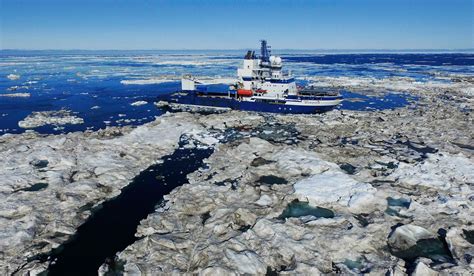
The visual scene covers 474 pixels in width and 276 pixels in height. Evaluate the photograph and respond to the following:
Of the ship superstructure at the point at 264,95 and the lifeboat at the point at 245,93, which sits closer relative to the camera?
the ship superstructure at the point at 264,95

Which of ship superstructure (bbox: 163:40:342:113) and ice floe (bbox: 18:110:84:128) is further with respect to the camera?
ship superstructure (bbox: 163:40:342:113)

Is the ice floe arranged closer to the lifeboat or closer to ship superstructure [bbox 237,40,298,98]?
the lifeboat

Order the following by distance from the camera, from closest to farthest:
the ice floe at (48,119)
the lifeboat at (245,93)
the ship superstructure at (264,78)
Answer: the ice floe at (48,119)
the lifeboat at (245,93)
the ship superstructure at (264,78)

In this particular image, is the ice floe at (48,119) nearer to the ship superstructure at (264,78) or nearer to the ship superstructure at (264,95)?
the ship superstructure at (264,95)

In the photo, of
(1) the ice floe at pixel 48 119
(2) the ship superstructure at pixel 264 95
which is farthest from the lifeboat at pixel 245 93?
(1) the ice floe at pixel 48 119

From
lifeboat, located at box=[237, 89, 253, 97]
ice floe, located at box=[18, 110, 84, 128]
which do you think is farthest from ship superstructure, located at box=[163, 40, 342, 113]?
ice floe, located at box=[18, 110, 84, 128]

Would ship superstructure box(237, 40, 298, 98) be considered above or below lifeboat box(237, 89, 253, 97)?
above

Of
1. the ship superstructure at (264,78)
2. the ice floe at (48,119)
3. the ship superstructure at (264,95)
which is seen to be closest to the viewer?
the ice floe at (48,119)

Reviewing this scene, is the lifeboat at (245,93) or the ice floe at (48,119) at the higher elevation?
the lifeboat at (245,93)

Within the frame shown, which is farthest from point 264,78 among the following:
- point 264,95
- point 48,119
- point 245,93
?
point 48,119
